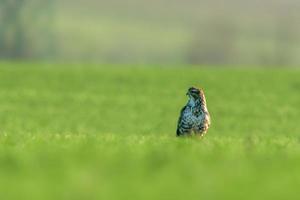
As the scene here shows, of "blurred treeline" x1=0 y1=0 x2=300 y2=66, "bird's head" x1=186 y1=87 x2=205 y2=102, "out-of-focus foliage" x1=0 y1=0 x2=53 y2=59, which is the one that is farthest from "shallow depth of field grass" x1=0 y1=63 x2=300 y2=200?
"blurred treeline" x1=0 y1=0 x2=300 y2=66

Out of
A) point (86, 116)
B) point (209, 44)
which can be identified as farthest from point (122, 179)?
point (209, 44)

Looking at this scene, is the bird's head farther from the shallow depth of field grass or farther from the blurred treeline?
the blurred treeline

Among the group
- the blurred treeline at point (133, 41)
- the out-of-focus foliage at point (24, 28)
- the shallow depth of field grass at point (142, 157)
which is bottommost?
the shallow depth of field grass at point (142, 157)

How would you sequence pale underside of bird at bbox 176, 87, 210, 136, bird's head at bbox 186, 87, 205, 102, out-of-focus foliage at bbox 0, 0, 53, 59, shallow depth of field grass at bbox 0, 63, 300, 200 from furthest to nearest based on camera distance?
out-of-focus foliage at bbox 0, 0, 53, 59 < bird's head at bbox 186, 87, 205, 102 < pale underside of bird at bbox 176, 87, 210, 136 < shallow depth of field grass at bbox 0, 63, 300, 200

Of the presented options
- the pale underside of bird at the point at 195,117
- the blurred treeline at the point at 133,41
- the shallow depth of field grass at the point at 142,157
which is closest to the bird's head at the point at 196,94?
the pale underside of bird at the point at 195,117

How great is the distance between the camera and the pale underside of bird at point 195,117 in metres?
17.9

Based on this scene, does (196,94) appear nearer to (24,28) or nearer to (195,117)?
(195,117)

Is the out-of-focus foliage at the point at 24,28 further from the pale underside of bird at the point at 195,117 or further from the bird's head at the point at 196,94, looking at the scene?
the pale underside of bird at the point at 195,117

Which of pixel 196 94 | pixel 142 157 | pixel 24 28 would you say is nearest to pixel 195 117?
pixel 196 94

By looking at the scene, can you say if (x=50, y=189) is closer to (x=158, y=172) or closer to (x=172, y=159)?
(x=158, y=172)

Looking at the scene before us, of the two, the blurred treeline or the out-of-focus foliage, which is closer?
the out-of-focus foliage

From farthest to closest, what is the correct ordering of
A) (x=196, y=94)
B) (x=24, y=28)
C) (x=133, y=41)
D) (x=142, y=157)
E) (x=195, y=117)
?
(x=133, y=41) < (x=24, y=28) < (x=196, y=94) < (x=195, y=117) < (x=142, y=157)

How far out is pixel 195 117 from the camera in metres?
17.9

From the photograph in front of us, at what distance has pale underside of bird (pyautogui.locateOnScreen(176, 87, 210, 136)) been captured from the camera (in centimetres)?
1791
